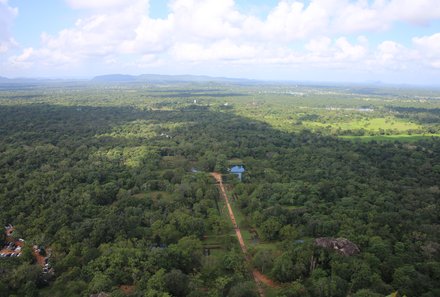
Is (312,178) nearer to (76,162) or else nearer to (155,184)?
(155,184)

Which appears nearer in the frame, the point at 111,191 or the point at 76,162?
the point at 111,191

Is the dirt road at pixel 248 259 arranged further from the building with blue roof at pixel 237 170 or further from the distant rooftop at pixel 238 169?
the distant rooftop at pixel 238 169

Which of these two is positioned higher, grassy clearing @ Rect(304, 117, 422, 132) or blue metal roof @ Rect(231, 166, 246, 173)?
grassy clearing @ Rect(304, 117, 422, 132)

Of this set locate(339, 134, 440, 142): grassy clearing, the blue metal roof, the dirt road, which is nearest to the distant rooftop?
the blue metal roof

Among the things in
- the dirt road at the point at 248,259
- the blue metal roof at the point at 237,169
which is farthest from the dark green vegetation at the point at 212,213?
the blue metal roof at the point at 237,169

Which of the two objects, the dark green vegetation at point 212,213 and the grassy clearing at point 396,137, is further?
the grassy clearing at point 396,137

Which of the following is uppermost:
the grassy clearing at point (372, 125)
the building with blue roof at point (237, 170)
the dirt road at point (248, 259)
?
the grassy clearing at point (372, 125)

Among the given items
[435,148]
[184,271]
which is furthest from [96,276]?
→ [435,148]

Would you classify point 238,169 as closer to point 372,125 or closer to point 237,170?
point 237,170

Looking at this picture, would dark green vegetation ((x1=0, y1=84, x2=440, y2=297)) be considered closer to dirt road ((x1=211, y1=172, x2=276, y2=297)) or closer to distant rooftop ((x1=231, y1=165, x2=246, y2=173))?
dirt road ((x1=211, y1=172, x2=276, y2=297))
